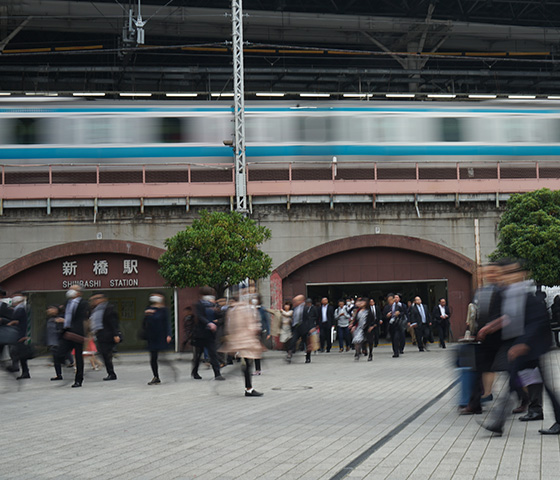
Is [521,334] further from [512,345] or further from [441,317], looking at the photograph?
[441,317]

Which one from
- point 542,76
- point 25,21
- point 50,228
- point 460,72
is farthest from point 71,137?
point 542,76

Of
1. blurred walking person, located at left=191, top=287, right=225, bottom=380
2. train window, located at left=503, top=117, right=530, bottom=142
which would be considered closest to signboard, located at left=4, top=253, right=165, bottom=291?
blurred walking person, located at left=191, top=287, right=225, bottom=380

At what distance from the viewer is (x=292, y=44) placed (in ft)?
135

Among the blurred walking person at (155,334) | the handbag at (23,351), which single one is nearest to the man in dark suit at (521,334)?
the blurred walking person at (155,334)

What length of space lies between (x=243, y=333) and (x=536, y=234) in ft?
45.8

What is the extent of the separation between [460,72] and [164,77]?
51.7 feet

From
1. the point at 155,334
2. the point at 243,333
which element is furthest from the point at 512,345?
the point at 155,334

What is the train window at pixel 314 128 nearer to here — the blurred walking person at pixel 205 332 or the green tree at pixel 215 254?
the green tree at pixel 215 254

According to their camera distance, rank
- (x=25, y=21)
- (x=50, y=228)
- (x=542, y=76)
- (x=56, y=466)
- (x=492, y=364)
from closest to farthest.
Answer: (x=56, y=466) < (x=492, y=364) < (x=50, y=228) < (x=25, y=21) < (x=542, y=76)

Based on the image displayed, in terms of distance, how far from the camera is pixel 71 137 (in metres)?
28.0

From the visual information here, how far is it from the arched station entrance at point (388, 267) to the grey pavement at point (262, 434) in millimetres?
13844

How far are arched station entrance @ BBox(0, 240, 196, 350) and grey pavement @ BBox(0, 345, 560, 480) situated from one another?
1305 cm

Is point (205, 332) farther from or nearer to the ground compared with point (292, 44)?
nearer to the ground

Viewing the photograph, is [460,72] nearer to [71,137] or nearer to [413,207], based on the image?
[413,207]
